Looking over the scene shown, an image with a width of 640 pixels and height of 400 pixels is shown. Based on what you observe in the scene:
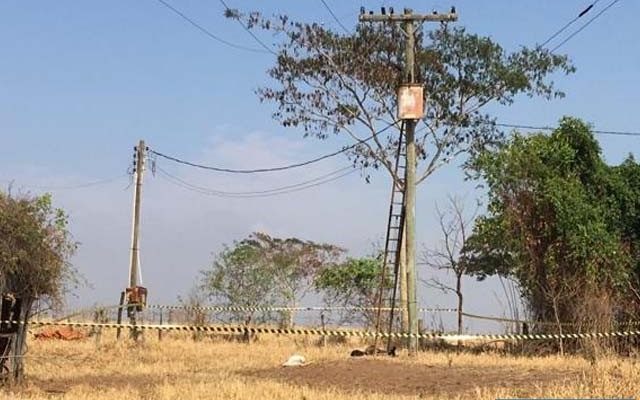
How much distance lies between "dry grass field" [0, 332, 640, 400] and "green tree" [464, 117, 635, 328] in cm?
276

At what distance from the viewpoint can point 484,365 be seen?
864 inches

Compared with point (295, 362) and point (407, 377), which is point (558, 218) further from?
point (407, 377)

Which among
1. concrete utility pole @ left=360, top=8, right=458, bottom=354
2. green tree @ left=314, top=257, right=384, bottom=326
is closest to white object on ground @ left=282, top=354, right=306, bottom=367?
concrete utility pole @ left=360, top=8, right=458, bottom=354

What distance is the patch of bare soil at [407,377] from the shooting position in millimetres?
17438

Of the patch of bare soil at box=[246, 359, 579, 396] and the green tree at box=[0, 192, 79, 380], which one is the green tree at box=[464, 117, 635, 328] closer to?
the patch of bare soil at box=[246, 359, 579, 396]

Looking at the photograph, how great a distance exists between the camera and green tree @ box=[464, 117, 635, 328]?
88.6 ft

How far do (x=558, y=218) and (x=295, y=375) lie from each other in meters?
10.0

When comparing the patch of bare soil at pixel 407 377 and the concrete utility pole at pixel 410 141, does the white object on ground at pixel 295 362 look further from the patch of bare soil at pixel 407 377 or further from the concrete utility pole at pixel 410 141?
the concrete utility pole at pixel 410 141

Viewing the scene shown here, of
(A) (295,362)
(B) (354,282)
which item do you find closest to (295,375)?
(A) (295,362)

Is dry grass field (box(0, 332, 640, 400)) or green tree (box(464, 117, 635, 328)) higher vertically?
green tree (box(464, 117, 635, 328))

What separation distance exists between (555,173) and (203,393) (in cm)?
1535

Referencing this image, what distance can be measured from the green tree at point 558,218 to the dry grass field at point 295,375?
2755mm

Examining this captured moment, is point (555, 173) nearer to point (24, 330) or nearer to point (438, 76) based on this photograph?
point (438, 76)

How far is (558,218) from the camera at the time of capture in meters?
27.3
